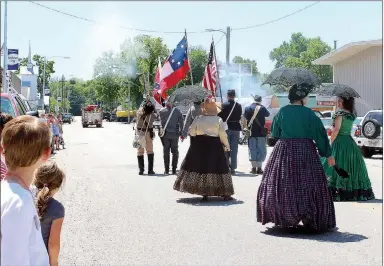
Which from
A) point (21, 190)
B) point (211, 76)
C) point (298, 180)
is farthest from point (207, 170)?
point (211, 76)

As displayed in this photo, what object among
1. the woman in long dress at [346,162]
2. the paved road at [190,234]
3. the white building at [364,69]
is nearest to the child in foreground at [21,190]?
the paved road at [190,234]

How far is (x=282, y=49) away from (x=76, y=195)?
14042 cm

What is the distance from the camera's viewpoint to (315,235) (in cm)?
813

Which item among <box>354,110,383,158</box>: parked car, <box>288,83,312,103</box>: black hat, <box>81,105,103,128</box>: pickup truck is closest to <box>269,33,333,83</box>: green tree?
<box>81,105,103,128</box>: pickup truck

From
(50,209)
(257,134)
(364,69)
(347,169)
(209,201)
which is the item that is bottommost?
(209,201)

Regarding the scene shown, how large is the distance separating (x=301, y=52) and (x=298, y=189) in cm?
13002

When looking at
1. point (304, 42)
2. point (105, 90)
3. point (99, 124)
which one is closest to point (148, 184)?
point (99, 124)

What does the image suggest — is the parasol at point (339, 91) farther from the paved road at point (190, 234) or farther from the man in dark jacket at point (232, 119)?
the man in dark jacket at point (232, 119)

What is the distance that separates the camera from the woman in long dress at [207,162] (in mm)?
10945

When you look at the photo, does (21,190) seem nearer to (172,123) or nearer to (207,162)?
(207,162)

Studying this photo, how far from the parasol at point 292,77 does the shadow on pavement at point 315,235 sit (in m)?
3.03

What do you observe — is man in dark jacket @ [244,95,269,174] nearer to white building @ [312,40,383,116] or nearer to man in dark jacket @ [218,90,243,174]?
man in dark jacket @ [218,90,243,174]

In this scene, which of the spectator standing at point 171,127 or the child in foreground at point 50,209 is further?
the spectator standing at point 171,127

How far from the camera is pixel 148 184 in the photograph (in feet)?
44.9
